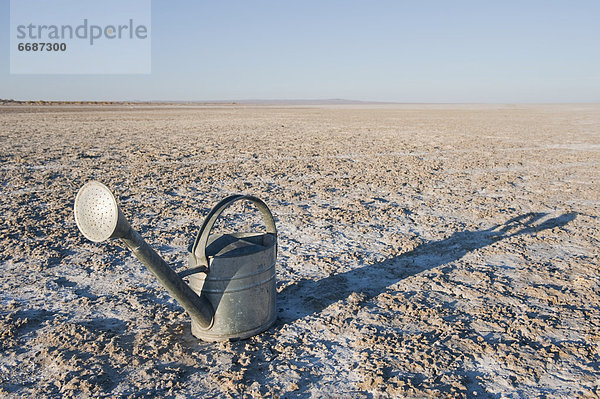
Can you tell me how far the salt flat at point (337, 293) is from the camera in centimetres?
234

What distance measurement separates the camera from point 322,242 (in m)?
4.38

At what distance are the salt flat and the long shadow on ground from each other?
19 millimetres

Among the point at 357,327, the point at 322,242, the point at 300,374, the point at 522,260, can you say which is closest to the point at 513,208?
the point at 522,260

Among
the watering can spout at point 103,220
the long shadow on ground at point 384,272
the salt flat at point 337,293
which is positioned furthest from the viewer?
the long shadow on ground at point 384,272

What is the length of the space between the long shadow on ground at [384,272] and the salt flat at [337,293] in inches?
0.7

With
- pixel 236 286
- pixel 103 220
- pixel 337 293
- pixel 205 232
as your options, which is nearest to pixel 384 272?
pixel 337 293

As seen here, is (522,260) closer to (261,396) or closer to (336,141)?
(261,396)

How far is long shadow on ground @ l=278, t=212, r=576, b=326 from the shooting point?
3.17 meters

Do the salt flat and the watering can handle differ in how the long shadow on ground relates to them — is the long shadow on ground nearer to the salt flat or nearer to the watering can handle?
the salt flat

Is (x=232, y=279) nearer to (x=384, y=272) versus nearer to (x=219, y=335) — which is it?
(x=219, y=335)

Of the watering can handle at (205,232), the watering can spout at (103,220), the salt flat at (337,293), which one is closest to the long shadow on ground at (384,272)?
the salt flat at (337,293)

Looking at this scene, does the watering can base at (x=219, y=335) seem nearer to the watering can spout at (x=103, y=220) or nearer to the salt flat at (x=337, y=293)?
the salt flat at (x=337, y=293)

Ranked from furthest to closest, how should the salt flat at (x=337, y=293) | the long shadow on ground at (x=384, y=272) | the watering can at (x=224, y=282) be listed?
the long shadow on ground at (x=384, y=272), the watering can at (x=224, y=282), the salt flat at (x=337, y=293)

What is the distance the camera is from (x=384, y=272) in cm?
370
